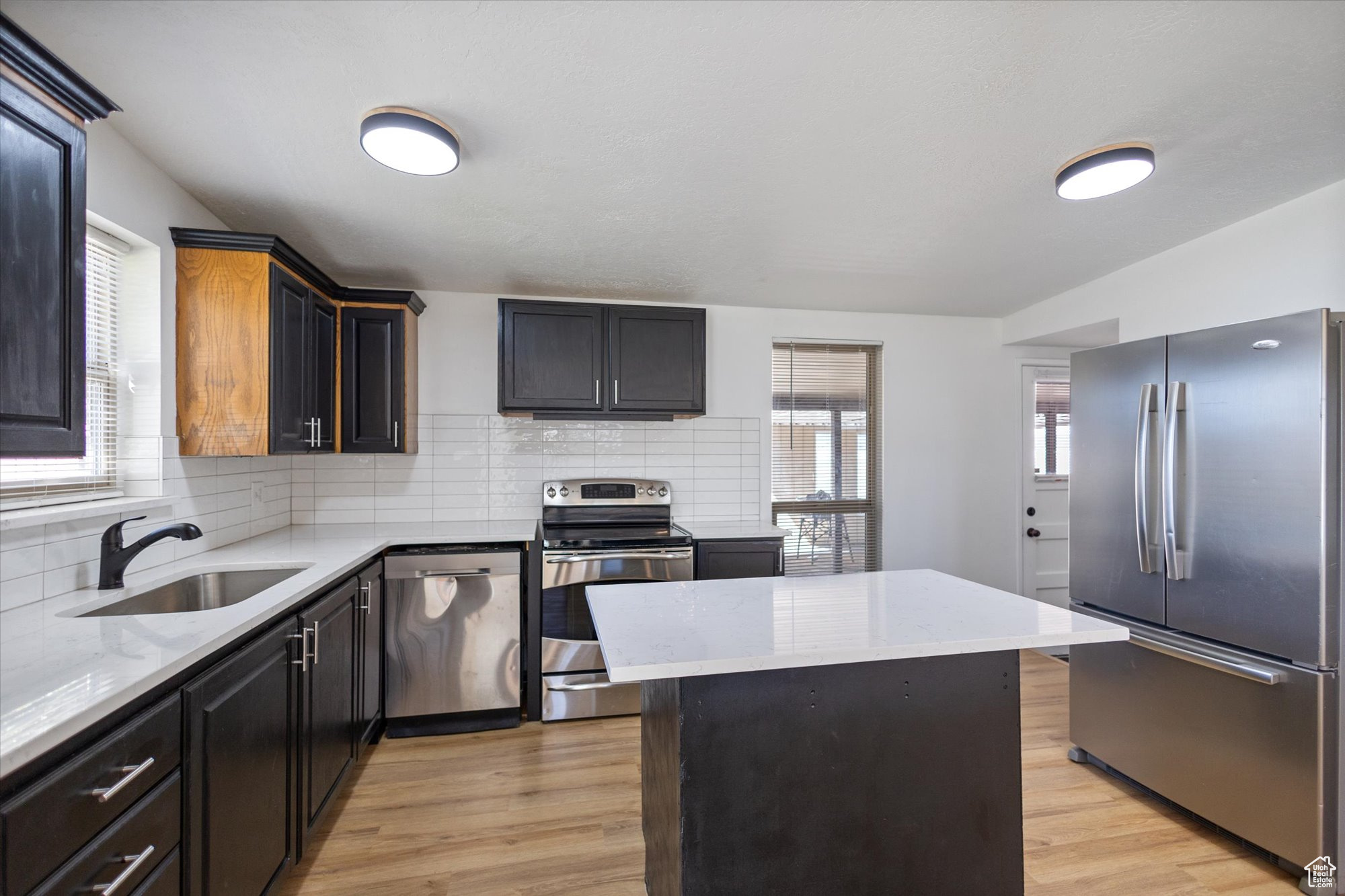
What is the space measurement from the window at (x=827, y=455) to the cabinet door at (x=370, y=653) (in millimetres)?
2465

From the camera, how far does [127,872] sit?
1.11m

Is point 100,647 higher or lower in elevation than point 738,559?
higher

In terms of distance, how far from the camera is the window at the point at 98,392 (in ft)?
5.88

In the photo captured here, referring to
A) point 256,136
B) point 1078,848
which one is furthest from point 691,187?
point 1078,848

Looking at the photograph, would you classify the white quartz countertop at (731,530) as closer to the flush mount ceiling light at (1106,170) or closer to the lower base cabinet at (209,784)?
the lower base cabinet at (209,784)

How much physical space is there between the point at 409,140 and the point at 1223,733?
129 inches

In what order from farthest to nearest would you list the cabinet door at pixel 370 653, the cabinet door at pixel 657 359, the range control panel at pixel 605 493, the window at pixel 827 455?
the window at pixel 827 455, the range control panel at pixel 605 493, the cabinet door at pixel 657 359, the cabinet door at pixel 370 653

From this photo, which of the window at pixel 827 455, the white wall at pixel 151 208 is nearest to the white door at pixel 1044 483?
the window at pixel 827 455

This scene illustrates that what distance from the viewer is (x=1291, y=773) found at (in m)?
1.90

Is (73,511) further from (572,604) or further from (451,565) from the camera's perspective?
(572,604)

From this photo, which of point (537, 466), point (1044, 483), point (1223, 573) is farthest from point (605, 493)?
point (1044, 483)

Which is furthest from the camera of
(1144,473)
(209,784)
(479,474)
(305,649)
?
(479,474)

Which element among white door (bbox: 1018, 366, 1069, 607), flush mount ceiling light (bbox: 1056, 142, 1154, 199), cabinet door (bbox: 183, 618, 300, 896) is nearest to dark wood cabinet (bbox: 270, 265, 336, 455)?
cabinet door (bbox: 183, 618, 300, 896)

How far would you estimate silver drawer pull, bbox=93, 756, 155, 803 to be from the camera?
1.05m
